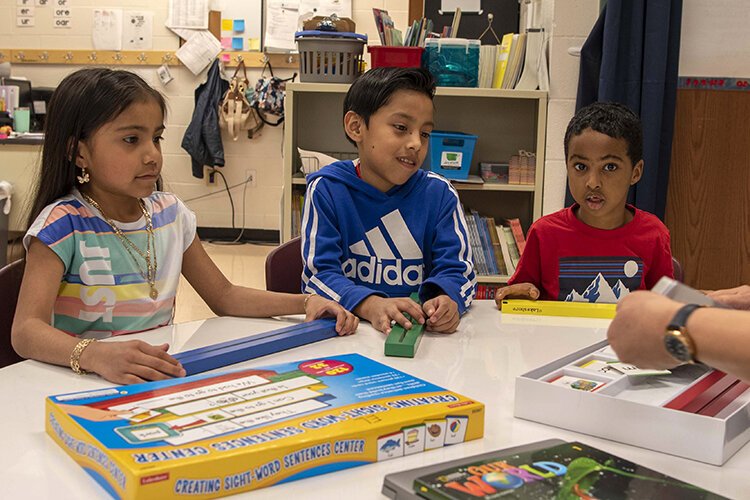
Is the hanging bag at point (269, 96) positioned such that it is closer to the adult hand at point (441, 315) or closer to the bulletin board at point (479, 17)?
the bulletin board at point (479, 17)

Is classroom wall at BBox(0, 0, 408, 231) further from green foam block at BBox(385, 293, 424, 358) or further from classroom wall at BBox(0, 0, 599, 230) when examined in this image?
green foam block at BBox(385, 293, 424, 358)

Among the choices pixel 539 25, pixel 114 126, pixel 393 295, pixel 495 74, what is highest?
pixel 539 25

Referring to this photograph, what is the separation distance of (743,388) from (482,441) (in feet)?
1.19

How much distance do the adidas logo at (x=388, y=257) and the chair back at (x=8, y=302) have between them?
67cm

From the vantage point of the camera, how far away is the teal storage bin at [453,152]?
10.7 ft

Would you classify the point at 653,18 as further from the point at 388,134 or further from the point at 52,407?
the point at 52,407

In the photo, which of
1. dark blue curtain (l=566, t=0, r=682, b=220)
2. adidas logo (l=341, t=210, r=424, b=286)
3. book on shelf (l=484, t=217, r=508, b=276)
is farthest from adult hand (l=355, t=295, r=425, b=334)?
book on shelf (l=484, t=217, r=508, b=276)

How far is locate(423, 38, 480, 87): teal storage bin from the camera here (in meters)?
3.19

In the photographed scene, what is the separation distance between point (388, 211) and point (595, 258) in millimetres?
514

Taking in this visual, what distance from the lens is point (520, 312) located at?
1.61m

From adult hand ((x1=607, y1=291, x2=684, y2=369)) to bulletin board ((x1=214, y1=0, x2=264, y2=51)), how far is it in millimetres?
5887

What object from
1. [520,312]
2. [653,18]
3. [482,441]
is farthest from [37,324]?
[653,18]

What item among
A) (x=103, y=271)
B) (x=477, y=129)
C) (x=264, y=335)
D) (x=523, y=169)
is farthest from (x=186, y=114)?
(x=264, y=335)

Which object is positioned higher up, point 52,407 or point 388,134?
point 388,134
